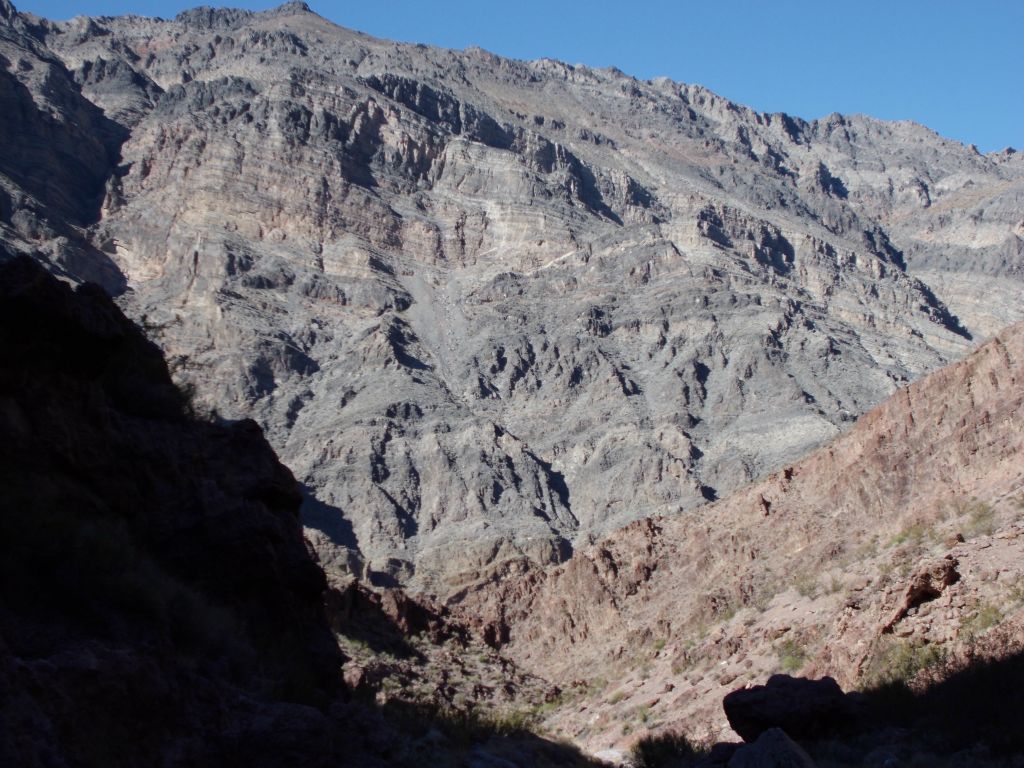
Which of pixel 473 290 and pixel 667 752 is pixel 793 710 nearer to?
pixel 667 752

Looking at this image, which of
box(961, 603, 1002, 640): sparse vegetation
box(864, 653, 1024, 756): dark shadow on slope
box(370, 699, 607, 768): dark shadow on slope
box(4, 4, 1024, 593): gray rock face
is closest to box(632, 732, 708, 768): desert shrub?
box(370, 699, 607, 768): dark shadow on slope

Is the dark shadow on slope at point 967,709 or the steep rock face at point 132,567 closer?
the steep rock face at point 132,567

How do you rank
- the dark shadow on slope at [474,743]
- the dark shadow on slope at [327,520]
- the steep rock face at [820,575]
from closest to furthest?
the dark shadow on slope at [474,743] < the steep rock face at [820,575] < the dark shadow on slope at [327,520]

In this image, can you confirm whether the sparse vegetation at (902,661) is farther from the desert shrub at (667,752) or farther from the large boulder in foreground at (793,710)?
the desert shrub at (667,752)

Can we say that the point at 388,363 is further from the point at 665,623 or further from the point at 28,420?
the point at 28,420

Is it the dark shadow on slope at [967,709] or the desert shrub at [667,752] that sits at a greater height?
the dark shadow on slope at [967,709]

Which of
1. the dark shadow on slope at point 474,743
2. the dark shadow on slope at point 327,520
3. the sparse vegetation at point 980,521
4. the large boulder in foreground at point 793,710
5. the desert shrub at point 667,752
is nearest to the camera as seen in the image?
the dark shadow on slope at point 474,743

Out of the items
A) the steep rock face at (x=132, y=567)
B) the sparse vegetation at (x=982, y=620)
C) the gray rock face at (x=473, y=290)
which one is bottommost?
the sparse vegetation at (x=982, y=620)

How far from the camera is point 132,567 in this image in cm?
807

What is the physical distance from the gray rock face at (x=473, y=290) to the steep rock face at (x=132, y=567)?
1468 inches

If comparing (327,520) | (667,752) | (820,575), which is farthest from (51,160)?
(667,752)

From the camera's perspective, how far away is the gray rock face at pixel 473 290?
256 ft

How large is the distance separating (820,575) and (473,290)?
89.5 metres

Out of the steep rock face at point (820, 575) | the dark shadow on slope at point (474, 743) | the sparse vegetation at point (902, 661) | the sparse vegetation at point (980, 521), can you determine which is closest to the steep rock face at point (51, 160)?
the steep rock face at point (820, 575)
